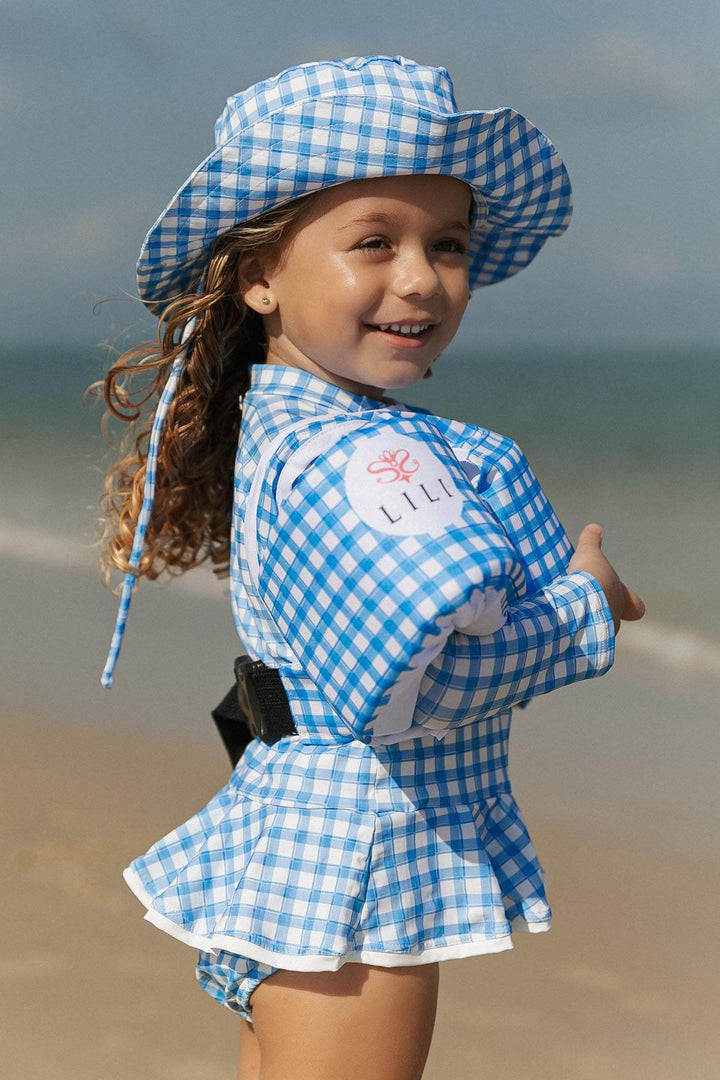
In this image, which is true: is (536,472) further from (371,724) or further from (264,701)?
(371,724)

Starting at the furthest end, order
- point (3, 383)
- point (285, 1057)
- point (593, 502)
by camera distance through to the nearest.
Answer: point (3, 383) → point (593, 502) → point (285, 1057)

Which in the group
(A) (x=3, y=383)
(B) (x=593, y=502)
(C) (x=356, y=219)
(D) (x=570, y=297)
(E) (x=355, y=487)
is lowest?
(A) (x=3, y=383)

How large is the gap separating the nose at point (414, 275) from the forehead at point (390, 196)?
57 mm

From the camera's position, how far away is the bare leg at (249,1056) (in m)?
1.79

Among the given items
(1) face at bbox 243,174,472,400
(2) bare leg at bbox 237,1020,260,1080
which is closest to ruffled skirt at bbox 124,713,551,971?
(2) bare leg at bbox 237,1020,260,1080

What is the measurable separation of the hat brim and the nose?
0.36 ft

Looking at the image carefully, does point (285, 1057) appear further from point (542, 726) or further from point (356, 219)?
point (542, 726)

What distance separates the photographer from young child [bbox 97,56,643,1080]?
1395mm

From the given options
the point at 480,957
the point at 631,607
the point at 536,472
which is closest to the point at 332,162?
the point at 631,607

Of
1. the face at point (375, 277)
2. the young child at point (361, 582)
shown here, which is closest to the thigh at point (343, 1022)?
the young child at point (361, 582)

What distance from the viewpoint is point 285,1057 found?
1583 mm

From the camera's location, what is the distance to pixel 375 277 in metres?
1.65

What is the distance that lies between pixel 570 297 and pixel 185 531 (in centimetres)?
911

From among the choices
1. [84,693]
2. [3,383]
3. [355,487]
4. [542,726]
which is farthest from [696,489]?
[355,487]
